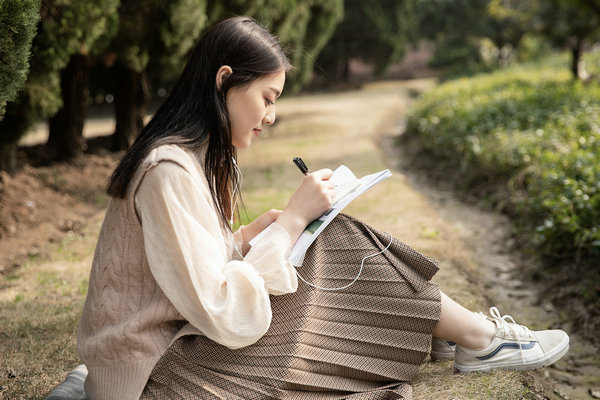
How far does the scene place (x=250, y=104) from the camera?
1.98m

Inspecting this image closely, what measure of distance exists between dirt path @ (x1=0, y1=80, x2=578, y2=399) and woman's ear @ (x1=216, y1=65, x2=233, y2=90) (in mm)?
1251

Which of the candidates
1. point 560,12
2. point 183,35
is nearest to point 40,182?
point 183,35

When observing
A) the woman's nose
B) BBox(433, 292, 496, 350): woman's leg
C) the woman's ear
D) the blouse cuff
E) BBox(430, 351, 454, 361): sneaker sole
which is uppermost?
the woman's ear

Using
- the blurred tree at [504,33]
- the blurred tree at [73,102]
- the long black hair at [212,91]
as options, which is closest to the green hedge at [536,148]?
the long black hair at [212,91]

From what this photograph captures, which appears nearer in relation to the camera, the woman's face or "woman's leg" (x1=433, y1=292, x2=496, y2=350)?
the woman's face

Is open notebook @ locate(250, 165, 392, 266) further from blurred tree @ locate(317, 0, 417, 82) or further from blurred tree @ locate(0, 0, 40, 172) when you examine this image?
blurred tree @ locate(317, 0, 417, 82)

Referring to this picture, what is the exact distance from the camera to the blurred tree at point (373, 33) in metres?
20.4

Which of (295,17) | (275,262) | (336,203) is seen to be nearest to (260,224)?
(336,203)

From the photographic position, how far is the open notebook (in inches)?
77.2

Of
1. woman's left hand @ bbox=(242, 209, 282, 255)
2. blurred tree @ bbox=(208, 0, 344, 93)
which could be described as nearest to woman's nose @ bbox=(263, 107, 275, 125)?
woman's left hand @ bbox=(242, 209, 282, 255)

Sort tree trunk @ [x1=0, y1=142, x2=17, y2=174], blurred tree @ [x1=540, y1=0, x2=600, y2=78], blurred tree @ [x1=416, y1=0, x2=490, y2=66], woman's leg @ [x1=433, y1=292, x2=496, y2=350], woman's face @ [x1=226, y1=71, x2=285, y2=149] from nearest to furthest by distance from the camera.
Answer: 1. woman's face @ [x1=226, y1=71, x2=285, y2=149]
2. woman's leg @ [x1=433, y1=292, x2=496, y2=350]
3. tree trunk @ [x1=0, y1=142, x2=17, y2=174]
4. blurred tree @ [x1=540, y1=0, x2=600, y2=78]
5. blurred tree @ [x1=416, y1=0, x2=490, y2=66]

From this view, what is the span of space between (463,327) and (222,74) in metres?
1.18

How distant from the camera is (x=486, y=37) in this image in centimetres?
2134

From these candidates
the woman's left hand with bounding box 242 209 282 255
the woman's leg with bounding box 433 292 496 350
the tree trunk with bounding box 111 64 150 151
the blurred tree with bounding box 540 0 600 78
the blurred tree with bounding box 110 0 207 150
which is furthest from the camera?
the blurred tree with bounding box 540 0 600 78
